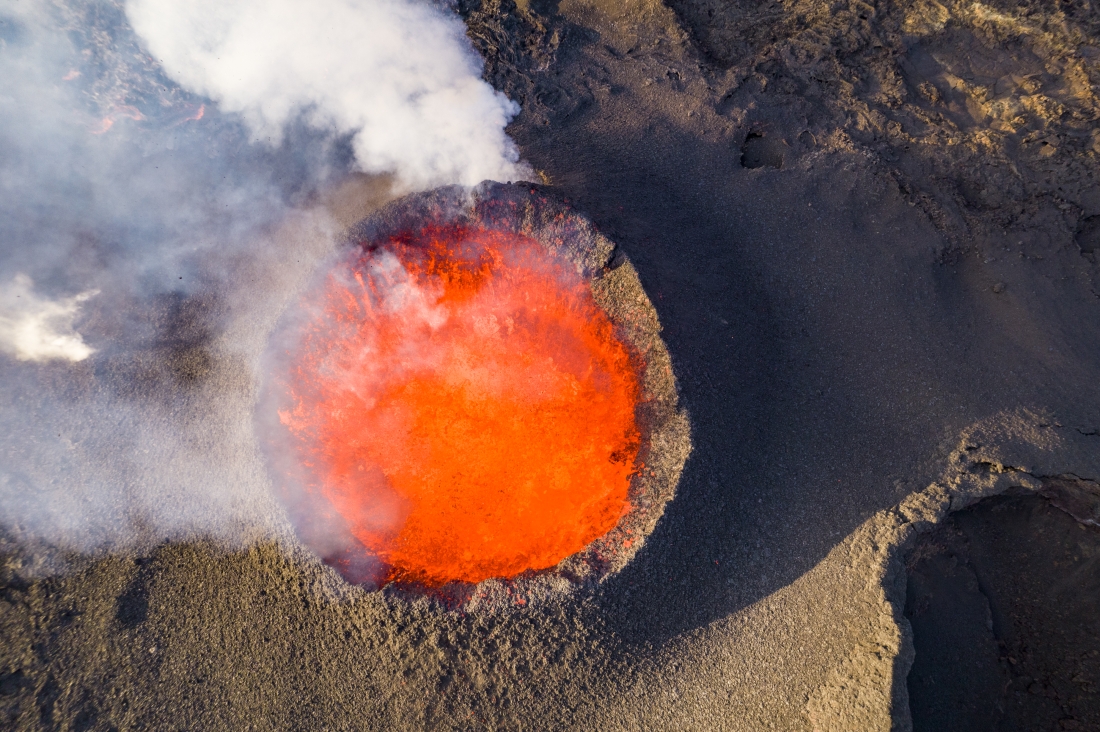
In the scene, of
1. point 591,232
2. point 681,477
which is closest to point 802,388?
point 681,477

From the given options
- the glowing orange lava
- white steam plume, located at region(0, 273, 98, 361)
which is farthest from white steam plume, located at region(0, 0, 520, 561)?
the glowing orange lava

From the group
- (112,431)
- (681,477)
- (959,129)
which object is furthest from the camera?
(959,129)

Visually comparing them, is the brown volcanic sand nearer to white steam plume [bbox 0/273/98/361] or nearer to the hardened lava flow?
the hardened lava flow

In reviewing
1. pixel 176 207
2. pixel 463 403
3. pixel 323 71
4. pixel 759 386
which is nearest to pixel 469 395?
pixel 463 403


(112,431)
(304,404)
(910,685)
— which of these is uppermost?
(910,685)

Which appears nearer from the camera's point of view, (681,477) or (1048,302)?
(681,477)

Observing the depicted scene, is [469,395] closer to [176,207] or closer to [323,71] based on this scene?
[176,207]

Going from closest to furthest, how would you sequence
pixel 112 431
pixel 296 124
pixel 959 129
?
pixel 112 431 → pixel 296 124 → pixel 959 129

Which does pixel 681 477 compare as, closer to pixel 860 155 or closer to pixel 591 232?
pixel 591 232
